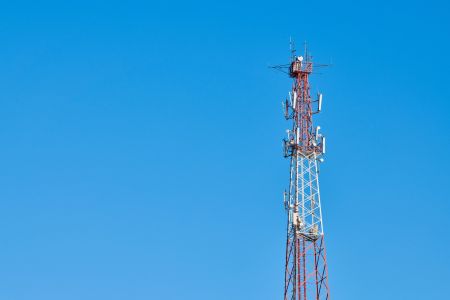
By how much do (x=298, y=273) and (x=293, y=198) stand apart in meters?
6.33

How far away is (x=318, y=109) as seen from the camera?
101 m

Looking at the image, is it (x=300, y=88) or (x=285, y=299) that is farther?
(x=300, y=88)

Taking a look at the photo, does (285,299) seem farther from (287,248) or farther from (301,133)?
(301,133)

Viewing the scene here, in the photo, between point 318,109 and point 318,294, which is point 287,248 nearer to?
point 318,294

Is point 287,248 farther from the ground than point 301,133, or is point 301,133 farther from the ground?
point 301,133

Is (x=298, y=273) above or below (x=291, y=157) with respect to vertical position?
below

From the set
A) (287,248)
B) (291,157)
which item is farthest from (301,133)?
(287,248)

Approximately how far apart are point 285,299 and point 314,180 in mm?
9980

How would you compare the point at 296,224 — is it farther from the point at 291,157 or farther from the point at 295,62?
the point at 295,62

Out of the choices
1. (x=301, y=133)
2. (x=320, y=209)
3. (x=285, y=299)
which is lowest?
(x=285, y=299)

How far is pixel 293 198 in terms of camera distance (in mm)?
98500

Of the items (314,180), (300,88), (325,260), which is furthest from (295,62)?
(325,260)

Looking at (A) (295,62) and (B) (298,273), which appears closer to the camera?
(B) (298,273)

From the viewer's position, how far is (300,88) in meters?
Result: 102
